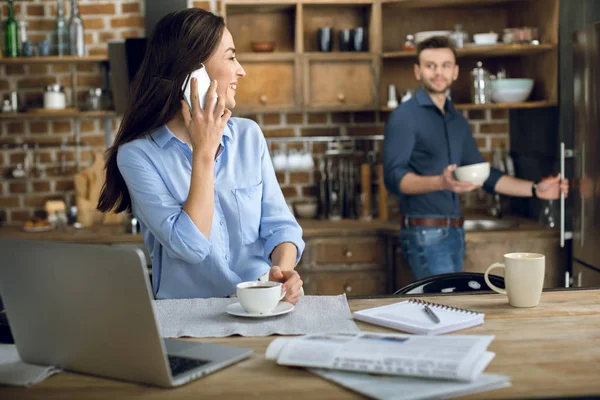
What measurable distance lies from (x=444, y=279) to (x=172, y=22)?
1.01m

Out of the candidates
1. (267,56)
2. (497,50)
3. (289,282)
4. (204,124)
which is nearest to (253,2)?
(267,56)

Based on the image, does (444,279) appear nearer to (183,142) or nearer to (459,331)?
(459,331)

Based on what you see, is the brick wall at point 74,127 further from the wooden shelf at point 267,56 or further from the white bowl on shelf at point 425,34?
the white bowl on shelf at point 425,34

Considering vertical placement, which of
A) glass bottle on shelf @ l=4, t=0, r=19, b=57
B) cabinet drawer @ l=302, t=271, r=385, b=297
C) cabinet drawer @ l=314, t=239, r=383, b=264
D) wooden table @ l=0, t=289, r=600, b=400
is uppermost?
glass bottle on shelf @ l=4, t=0, r=19, b=57

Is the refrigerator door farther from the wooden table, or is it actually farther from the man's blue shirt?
the wooden table

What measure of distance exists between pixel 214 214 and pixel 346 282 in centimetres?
209

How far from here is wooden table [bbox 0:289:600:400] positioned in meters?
1.18

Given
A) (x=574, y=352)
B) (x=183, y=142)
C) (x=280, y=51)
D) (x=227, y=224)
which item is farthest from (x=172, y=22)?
(x=280, y=51)

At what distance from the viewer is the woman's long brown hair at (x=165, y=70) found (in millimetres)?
2047

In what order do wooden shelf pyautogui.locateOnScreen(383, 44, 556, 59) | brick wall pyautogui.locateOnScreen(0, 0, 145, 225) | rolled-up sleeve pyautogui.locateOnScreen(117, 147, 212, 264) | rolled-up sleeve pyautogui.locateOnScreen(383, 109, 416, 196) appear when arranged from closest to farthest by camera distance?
rolled-up sleeve pyautogui.locateOnScreen(117, 147, 212, 264)
rolled-up sleeve pyautogui.locateOnScreen(383, 109, 416, 196)
wooden shelf pyautogui.locateOnScreen(383, 44, 556, 59)
brick wall pyautogui.locateOnScreen(0, 0, 145, 225)

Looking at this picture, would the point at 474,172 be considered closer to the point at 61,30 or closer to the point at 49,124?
the point at 61,30

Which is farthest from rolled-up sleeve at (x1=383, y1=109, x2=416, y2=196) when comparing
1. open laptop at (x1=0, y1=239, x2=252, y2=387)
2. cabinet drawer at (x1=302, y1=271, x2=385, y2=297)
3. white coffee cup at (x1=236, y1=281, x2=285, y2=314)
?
open laptop at (x1=0, y1=239, x2=252, y2=387)

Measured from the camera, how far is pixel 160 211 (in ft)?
6.49

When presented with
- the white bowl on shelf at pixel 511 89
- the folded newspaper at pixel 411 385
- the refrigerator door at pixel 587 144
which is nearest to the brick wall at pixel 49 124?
the white bowl on shelf at pixel 511 89
